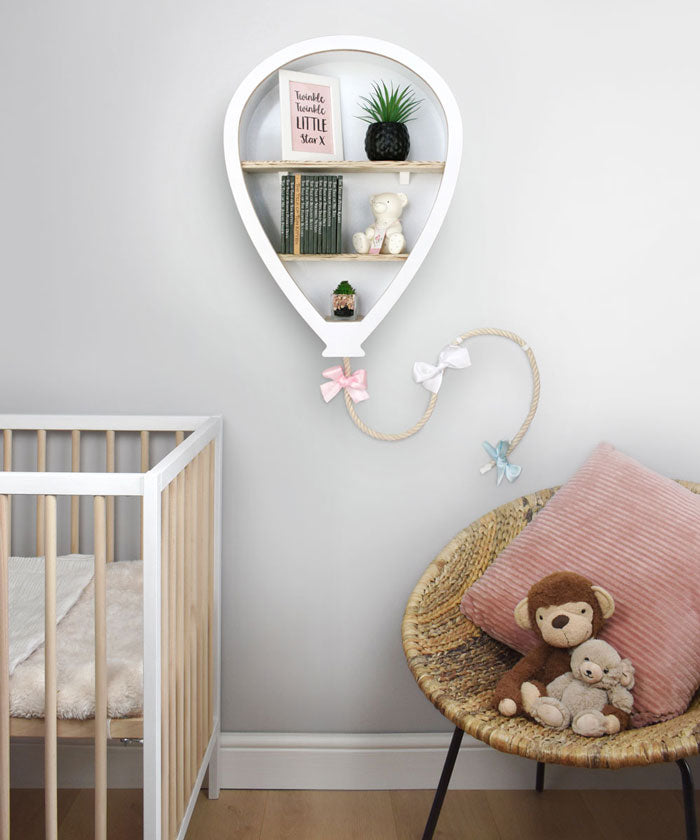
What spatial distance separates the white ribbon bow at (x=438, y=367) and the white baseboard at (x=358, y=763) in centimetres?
84

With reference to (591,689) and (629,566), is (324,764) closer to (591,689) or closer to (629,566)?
(591,689)

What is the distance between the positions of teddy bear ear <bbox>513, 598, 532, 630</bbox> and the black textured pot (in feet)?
3.04

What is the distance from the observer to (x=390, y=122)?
1592 mm

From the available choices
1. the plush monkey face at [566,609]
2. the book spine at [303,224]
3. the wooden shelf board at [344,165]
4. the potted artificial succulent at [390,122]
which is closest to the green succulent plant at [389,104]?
the potted artificial succulent at [390,122]

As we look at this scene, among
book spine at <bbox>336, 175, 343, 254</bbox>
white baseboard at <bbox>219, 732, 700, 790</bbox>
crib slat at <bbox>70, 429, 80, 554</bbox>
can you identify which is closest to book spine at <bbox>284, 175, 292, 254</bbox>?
book spine at <bbox>336, 175, 343, 254</bbox>

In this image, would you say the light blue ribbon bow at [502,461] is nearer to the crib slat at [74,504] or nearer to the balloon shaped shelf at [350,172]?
the balloon shaped shelf at [350,172]

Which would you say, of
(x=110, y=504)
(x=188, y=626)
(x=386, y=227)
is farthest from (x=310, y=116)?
(x=188, y=626)

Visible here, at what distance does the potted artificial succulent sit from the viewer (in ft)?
5.21

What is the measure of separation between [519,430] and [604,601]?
1.65ft

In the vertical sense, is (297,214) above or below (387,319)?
above

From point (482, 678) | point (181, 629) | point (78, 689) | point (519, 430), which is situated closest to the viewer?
point (78, 689)

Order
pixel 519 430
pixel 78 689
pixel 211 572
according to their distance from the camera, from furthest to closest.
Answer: pixel 519 430
pixel 211 572
pixel 78 689

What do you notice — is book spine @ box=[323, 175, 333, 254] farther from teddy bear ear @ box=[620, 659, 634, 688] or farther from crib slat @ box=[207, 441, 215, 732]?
teddy bear ear @ box=[620, 659, 634, 688]

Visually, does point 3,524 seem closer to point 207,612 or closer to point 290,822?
point 207,612
